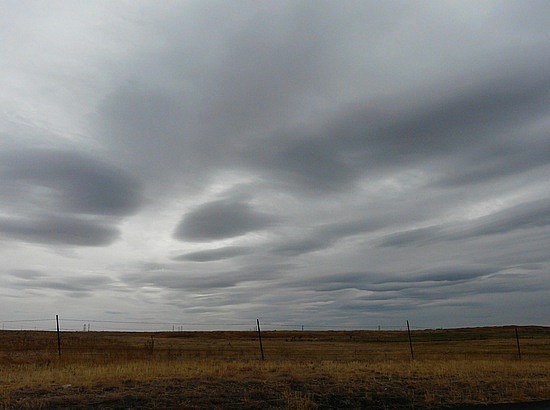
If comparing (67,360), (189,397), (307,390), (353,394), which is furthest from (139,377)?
(67,360)

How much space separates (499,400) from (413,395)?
8.82ft

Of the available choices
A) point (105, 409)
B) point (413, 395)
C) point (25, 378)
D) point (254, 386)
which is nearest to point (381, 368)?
point (413, 395)

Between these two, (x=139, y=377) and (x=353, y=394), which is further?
(x=139, y=377)

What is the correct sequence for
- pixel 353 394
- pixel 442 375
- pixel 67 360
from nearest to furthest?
pixel 353 394 < pixel 442 375 < pixel 67 360

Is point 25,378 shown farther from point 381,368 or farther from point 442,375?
point 442,375

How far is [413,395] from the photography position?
16.7m

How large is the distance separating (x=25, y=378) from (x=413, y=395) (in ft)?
44.8

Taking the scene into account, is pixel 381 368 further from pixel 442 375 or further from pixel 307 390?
pixel 307 390

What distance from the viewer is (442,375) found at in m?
20.8

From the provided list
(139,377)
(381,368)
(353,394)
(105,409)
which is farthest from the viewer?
(381,368)

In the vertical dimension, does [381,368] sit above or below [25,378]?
below

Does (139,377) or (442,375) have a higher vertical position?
(139,377)

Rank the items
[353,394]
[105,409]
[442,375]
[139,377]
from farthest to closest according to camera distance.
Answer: [442,375] < [139,377] < [353,394] < [105,409]

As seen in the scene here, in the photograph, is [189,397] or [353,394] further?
[353,394]
